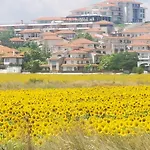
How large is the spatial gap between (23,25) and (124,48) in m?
52.5

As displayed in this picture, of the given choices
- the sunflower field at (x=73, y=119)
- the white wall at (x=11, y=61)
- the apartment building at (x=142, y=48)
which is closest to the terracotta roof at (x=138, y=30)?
the apartment building at (x=142, y=48)

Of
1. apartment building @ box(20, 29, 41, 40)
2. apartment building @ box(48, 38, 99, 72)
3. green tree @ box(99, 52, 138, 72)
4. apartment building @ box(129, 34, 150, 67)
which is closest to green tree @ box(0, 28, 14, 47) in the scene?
apartment building @ box(20, 29, 41, 40)

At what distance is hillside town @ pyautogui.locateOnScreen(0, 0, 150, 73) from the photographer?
84.4 m

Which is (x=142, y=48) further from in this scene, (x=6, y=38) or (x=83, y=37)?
(x=6, y=38)

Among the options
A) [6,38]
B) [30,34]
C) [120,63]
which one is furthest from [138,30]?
[120,63]

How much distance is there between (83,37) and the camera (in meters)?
125

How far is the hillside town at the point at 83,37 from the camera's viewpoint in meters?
84.4

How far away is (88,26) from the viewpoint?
15062 cm

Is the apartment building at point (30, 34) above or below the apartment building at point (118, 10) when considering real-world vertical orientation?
below

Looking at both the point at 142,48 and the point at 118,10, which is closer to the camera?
the point at 142,48

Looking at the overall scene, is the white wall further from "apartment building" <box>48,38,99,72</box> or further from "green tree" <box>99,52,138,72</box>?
"green tree" <box>99,52,138,72</box>

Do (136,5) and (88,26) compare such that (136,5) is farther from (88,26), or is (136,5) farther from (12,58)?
(12,58)

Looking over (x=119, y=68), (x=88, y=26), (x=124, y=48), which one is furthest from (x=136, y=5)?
(x=119, y=68)

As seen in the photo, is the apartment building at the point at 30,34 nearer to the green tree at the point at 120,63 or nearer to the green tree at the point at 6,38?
the green tree at the point at 6,38
